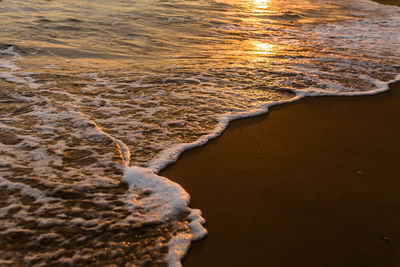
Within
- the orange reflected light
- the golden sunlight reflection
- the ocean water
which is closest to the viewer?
the ocean water

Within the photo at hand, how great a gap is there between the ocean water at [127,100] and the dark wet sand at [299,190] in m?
0.19

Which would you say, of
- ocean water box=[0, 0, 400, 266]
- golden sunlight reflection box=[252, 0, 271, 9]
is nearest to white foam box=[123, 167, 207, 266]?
ocean water box=[0, 0, 400, 266]

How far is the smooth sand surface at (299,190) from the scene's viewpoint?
6.55 feet

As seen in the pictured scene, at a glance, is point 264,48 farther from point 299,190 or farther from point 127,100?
point 299,190

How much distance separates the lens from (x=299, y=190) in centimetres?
250

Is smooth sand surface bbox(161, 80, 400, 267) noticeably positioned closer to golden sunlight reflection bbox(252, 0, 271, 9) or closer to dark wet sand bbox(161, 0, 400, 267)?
dark wet sand bbox(161, 0, 400, 267)

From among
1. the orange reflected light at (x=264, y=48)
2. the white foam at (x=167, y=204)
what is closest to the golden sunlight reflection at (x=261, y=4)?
the orange reflected light at (x=264, y=48)

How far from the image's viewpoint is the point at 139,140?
320 cm

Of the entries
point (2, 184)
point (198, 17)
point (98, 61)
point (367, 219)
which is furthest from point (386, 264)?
point (198, 17)

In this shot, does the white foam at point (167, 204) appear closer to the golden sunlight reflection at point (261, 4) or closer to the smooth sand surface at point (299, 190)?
the smooth sand surface at point (299, 190)

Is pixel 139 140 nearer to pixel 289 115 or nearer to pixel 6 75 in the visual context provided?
pixel 289 115

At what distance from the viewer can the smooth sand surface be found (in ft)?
6.55

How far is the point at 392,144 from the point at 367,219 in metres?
1.28

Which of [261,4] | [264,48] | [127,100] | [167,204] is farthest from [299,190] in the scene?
[261,4]
